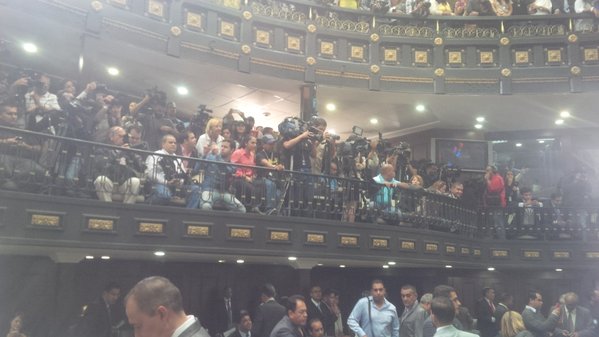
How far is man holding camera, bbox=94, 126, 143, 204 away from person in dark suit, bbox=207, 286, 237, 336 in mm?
3484

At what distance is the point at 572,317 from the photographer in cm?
902

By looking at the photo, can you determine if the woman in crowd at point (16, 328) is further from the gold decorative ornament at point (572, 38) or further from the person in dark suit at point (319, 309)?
the gold decorative ornament at point (572, 38)

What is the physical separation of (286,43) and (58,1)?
5842mm

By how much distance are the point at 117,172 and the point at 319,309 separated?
416 cm

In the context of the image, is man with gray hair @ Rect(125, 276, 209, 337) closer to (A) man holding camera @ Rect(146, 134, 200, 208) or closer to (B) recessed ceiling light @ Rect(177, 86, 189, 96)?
(A) man holding camera @ Rect(146, 134, 200, 208)

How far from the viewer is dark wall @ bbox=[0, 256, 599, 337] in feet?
27.7

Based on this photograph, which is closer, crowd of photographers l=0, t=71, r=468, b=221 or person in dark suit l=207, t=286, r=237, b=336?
crowd of photographers l=0, t=71, r=468, b=221

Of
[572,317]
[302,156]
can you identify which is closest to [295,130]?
[302,156]

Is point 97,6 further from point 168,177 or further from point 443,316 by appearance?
point 443,316

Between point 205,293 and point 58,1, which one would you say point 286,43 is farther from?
point 205,293

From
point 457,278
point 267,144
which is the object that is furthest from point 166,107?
point 457,278

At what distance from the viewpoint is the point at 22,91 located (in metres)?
7.75

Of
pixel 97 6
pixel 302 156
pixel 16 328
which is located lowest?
pixel 16 328

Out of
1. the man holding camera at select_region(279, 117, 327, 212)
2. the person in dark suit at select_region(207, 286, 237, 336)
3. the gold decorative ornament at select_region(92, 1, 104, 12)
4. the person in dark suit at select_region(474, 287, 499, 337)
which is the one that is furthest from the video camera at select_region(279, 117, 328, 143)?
the gold decorative ornament at select_region(92, 1, 104, 12)
